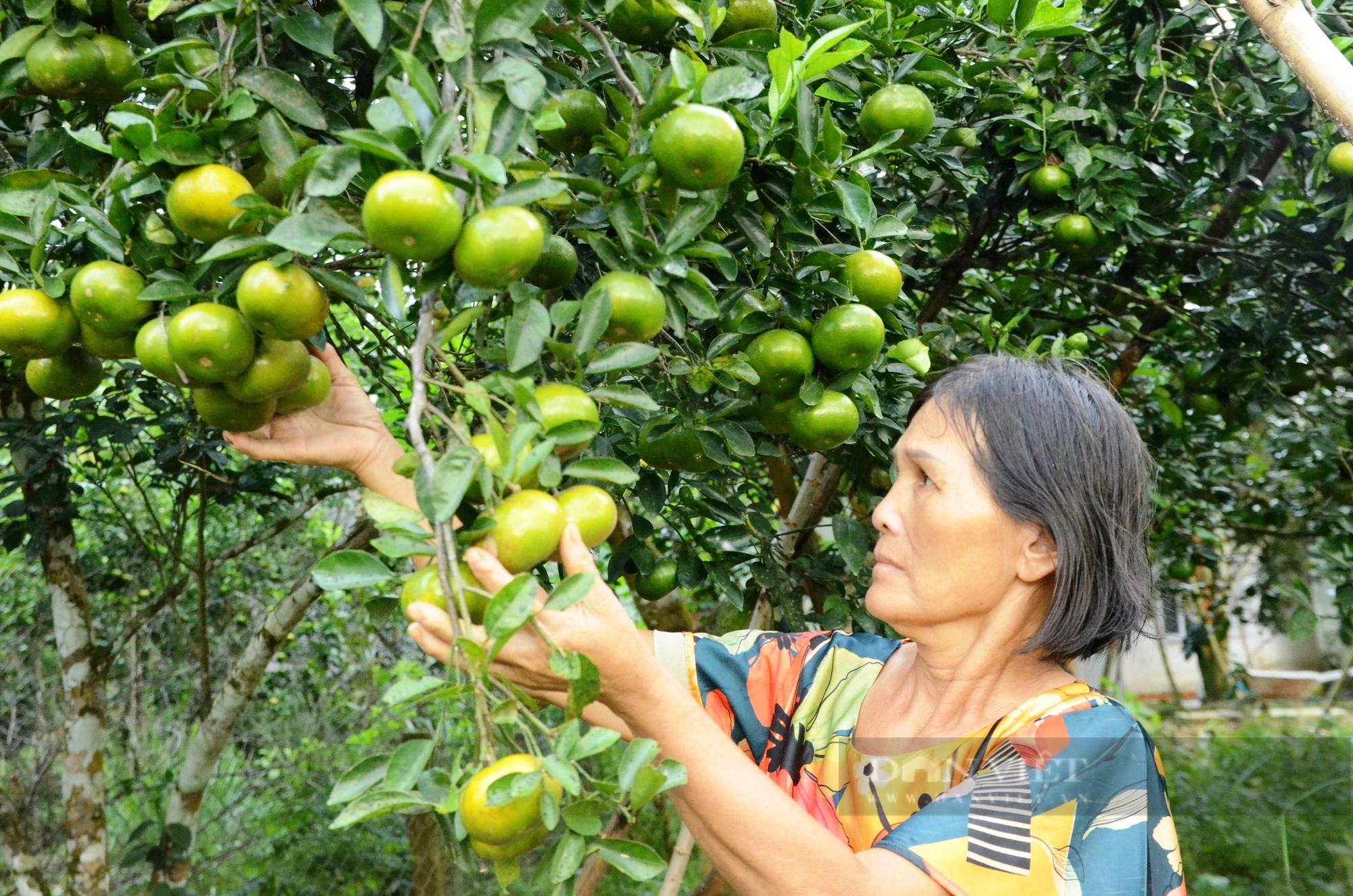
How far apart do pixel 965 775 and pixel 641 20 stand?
1031 mm

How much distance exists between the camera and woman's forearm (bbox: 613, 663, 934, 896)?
106 cm

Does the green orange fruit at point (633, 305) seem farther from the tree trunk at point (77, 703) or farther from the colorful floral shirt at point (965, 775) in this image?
the tree trunk at point (77, 703)

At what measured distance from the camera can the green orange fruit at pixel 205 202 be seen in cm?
97

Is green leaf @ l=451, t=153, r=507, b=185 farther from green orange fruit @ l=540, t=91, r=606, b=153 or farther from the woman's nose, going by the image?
the woman's nose

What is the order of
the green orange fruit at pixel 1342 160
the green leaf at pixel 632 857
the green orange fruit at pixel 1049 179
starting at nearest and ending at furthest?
the green leaf at pixel 632 857 → the green orange fruit at pixel 1342 160 → the green orange fruit at pixel 1049 179

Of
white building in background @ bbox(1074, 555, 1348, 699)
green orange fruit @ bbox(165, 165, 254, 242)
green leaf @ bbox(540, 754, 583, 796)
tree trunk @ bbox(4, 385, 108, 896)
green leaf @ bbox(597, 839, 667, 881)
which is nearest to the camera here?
green leaf @ bbox(540, 754, 583, 796)

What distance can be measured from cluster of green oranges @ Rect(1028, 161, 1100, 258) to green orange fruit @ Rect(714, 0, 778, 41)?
3.45 ft

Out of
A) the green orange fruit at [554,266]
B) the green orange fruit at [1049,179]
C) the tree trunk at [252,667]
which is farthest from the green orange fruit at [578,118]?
the tree trunk at [252,667]

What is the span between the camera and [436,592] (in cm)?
89

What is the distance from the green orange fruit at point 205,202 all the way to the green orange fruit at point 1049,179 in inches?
67.3

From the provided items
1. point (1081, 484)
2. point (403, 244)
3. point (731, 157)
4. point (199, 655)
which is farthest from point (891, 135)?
point (199, 655)

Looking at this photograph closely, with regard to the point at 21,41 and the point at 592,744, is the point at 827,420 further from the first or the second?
the point at 21,41

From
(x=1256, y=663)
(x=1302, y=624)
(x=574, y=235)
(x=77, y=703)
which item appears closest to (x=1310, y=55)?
(x=574, y=235)

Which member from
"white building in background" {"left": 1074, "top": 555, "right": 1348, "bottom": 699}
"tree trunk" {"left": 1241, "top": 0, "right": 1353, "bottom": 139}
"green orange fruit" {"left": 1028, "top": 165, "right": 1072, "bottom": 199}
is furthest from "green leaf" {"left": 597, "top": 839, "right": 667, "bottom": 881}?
"white building in background" {"left": 1074, "top": 555, "right": 1348, "bottom": 699}
